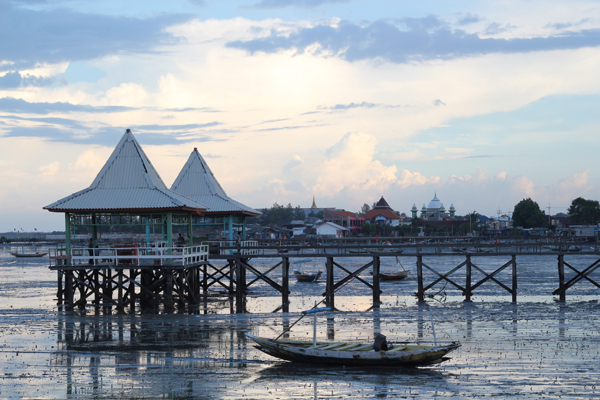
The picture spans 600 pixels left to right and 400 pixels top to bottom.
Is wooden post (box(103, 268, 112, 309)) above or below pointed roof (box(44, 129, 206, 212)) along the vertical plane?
below

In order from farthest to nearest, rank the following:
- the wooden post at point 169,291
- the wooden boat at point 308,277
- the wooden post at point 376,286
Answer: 1. the wooden boat at point 308,277
2. the wooden post at point 376,286
3. the wooden post at point 169,291

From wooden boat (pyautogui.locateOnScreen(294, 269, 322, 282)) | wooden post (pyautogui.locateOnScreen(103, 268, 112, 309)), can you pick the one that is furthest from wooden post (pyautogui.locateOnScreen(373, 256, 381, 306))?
wooden boat (pyautogui.locateOnScreen(294, 269, 322, 282))

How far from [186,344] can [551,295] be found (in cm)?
2536

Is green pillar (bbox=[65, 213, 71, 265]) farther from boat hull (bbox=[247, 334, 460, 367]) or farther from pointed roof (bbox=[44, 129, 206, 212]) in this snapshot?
boat hull (bbox=[247, 334, 460, 367])

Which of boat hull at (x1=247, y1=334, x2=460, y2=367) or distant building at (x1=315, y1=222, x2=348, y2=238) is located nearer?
boat hull at (x1=247, y1=334, x2=460, y2=367)

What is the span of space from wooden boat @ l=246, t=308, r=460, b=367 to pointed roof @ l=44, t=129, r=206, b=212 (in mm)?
13608

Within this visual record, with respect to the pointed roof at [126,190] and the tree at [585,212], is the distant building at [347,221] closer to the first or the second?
the tree at [585,212]

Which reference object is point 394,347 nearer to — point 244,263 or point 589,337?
point 589,337

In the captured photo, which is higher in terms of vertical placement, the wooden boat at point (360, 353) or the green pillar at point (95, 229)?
the green pillar at point (95, 229)

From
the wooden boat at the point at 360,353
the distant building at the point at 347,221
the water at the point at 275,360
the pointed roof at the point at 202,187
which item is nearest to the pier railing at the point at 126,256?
the water at the point at 275,360

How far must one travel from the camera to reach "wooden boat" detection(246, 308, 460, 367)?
61.8 ft

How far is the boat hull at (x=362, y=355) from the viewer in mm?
18812

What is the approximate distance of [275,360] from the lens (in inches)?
803

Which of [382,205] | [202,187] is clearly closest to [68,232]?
[202,187]
